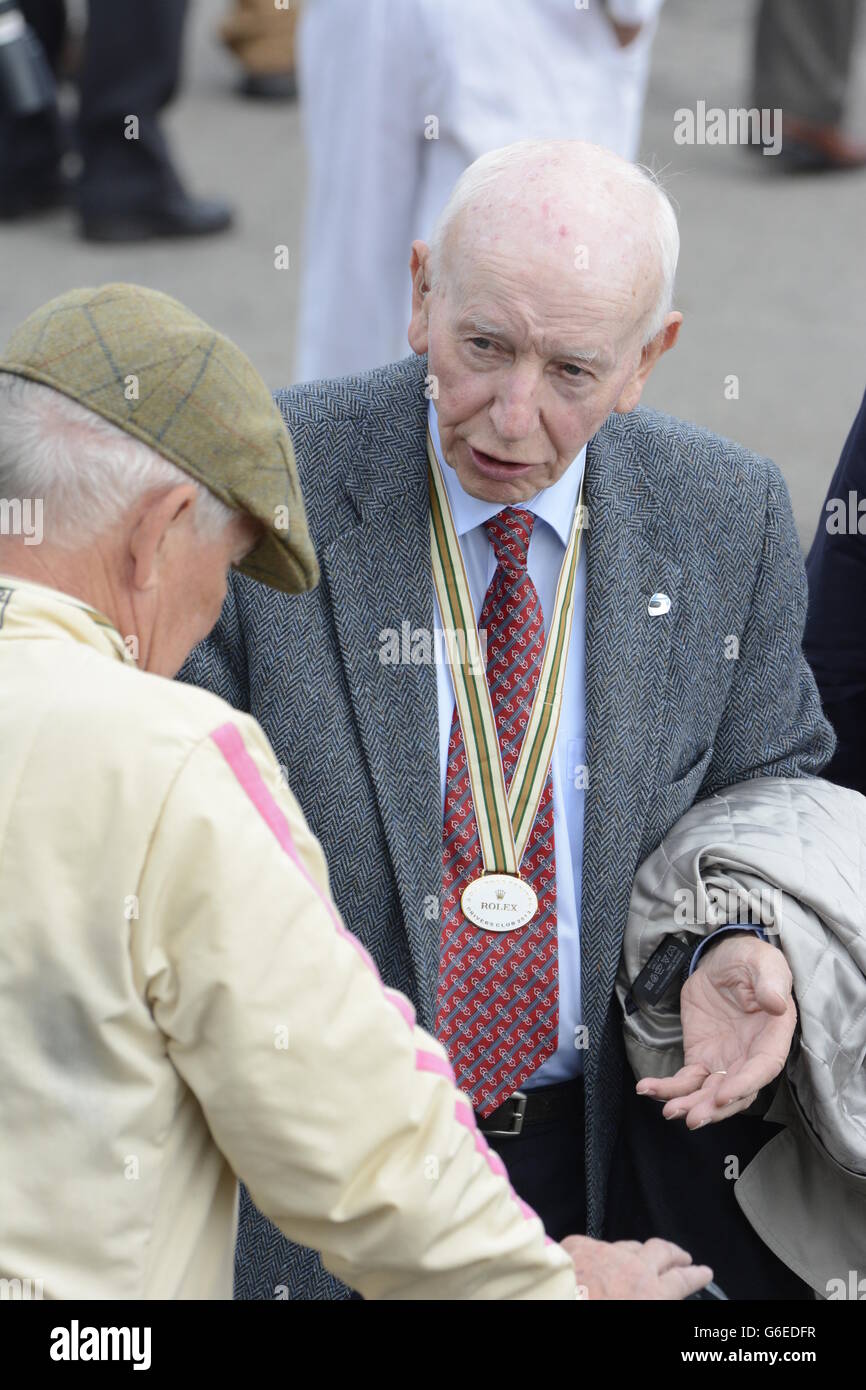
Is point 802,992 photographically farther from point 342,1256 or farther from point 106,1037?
point 106,1037

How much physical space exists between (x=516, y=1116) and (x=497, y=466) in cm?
86

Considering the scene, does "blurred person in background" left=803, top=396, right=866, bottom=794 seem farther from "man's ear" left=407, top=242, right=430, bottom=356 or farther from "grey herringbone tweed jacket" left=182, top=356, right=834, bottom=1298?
"man's ear" left=407, top=242, right=430, bottom=356

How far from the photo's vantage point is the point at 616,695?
2.41m

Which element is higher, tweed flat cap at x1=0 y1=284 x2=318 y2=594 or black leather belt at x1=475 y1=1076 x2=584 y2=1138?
tweed flat cap at x1=0 y1=284 x2=318 y2=594

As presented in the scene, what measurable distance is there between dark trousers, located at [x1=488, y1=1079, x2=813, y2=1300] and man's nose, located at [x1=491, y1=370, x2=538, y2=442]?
0.91 meters

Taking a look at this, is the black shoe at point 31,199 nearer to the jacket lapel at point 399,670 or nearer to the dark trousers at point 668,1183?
the jacket lapel at point 399,670

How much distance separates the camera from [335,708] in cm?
232

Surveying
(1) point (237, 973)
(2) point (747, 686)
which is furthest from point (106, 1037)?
Answer: (2) point (747, 686)

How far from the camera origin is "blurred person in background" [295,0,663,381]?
14.2ft

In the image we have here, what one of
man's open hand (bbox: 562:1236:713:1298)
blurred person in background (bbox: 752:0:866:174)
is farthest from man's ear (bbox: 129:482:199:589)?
blurred person in background (bbox: 752:0:866:174)

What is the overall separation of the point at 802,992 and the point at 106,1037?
1.08m

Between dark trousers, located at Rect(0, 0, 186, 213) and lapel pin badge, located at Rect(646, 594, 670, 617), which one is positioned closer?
lapel pin badge, located at Rect(646, 594, 670, 617)

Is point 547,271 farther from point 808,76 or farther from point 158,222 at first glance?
point 808,76

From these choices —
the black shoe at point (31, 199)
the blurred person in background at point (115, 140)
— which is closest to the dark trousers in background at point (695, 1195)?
the blurred person in background at point (115, 140)
